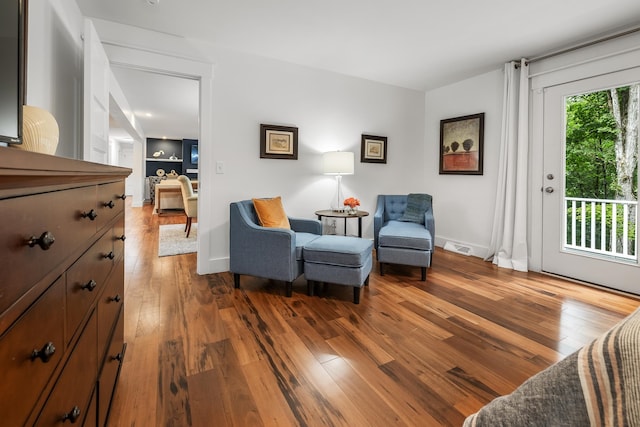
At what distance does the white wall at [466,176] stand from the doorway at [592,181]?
61 centimetres

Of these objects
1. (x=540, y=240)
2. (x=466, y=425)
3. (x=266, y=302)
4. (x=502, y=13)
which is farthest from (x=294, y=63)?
(x=466, y=425)

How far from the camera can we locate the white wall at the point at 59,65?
5.43ft

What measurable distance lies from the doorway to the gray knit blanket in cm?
321

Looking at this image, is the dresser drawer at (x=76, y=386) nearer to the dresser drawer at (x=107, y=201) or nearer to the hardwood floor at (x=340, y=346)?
the dresser drawer at (x=107, y=201)

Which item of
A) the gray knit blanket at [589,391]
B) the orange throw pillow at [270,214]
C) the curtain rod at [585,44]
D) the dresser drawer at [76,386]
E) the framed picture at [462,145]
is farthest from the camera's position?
the framed picture at [462,145]

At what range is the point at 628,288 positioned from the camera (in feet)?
9.09

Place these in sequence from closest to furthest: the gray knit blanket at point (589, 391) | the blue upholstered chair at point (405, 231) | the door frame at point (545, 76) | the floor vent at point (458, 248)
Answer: the gray knit blanket at point (589, 391)
the door frame at point (545, 76)
the blue upholstered chair at point (405, 231)
the floor vent at point (458, 248)

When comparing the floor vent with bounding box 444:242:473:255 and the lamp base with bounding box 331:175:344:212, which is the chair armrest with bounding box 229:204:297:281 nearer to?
the lamp base with bounding box 331:175:344:212

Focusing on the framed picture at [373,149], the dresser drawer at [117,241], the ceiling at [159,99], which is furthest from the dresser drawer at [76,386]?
the framed picture at [373,149]

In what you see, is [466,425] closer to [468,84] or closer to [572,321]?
[572,321]

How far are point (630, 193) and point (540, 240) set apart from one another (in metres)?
0.85

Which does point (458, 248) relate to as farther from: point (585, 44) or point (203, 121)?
point (203, 121)

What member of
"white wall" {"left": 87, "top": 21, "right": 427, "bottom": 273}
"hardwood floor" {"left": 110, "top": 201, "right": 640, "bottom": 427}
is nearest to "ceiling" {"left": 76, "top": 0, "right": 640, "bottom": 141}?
"white wall" {"left": 87, "top": 21, "right": 427, "bottom": 273}

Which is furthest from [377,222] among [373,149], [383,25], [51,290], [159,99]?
[159,99]
